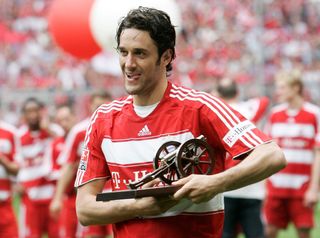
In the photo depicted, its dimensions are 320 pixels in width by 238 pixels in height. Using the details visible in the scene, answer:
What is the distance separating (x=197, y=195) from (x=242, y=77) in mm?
14467

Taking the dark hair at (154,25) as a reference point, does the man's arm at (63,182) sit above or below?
below

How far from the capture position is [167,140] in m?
3.88

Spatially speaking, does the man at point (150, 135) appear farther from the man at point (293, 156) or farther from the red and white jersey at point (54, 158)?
the red and white jersey at point (54, 158)

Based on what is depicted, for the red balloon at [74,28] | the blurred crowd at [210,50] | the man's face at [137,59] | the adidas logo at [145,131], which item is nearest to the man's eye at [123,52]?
the man's face at [137,59]

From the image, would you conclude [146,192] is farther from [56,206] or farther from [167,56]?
[56,206]

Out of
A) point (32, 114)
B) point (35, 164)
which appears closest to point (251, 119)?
point (32, 114)

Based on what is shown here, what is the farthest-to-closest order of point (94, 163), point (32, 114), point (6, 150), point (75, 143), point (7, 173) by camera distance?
point (32, 114) → point (75, 143) → point (6, 150) → point (7, 173) → point (94, 163)

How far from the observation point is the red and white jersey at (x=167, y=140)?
3.83m

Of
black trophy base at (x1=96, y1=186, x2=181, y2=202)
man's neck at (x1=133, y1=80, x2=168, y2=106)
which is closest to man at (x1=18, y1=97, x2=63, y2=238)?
man's neck at (x1=133, y1=80, x2=168, y2=106)

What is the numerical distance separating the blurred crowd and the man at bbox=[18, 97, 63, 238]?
21.7 ft

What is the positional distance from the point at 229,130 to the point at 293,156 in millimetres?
5934

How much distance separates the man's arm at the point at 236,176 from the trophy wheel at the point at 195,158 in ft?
0.38

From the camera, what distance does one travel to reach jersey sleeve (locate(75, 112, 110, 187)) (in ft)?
13.4

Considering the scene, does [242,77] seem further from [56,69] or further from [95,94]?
[95,94]
